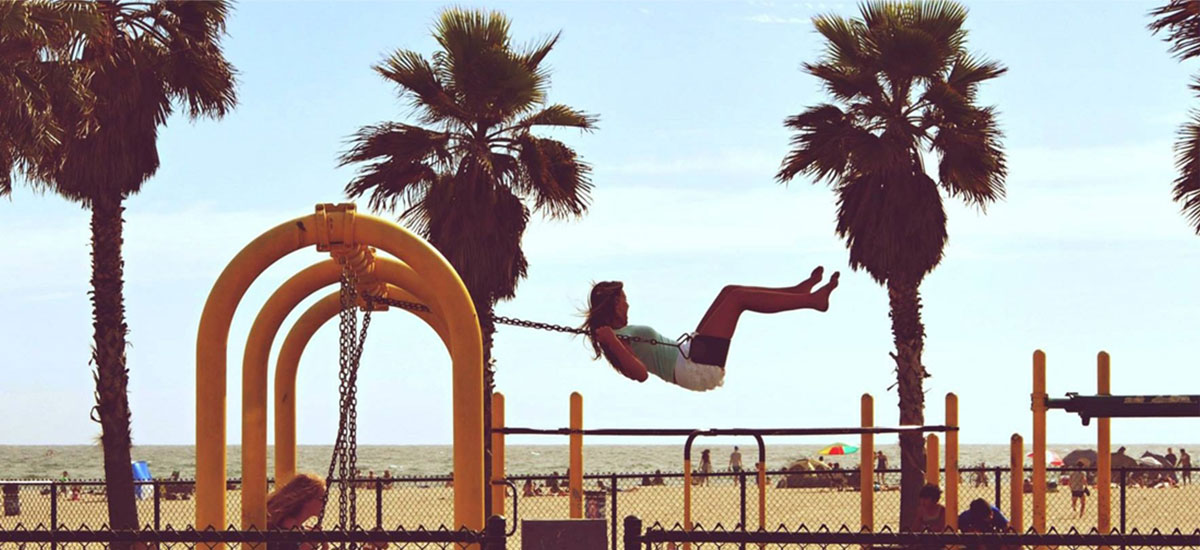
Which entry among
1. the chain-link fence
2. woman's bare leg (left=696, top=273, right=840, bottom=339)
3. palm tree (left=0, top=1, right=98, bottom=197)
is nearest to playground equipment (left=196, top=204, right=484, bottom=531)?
woman's bare leg (left=696, top=273, right=840, bottom=339)

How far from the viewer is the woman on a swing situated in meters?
10.9

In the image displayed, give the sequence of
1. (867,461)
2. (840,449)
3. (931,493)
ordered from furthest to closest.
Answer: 1. (840,449)
2. (867,461)
3. (931,493)

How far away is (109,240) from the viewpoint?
2073 cm

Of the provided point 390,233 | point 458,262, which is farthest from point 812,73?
point 390,233

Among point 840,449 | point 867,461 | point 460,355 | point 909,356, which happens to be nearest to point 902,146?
point 909,356

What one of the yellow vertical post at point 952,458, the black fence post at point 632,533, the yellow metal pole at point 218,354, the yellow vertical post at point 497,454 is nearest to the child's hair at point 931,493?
the yellow vertical post at point 952,458

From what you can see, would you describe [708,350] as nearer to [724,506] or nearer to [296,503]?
[296,503]

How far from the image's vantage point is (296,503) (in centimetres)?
833

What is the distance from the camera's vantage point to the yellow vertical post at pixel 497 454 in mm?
12352

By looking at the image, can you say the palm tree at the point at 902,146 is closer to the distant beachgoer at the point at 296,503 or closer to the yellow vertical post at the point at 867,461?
the yellow vertical post at the point at 867,461

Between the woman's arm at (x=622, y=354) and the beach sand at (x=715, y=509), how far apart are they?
11866mm

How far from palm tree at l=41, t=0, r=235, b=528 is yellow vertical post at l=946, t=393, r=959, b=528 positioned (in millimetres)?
11083

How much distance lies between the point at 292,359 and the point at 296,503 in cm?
355

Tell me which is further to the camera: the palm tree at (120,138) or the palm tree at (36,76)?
the palm tree at (120,138)
